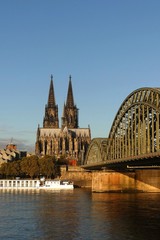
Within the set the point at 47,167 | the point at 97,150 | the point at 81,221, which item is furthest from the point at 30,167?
the point at 81,221

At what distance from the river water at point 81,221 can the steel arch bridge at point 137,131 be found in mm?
8775

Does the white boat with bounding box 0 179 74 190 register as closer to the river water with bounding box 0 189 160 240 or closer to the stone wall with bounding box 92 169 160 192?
the stone wall with bounding box 92 169 160 192

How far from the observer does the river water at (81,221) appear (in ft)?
162

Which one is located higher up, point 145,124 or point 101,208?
point 145,124

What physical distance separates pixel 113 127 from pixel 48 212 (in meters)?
46.2

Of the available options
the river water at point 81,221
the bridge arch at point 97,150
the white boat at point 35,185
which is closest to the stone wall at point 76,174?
the bridge arch at point 97,150

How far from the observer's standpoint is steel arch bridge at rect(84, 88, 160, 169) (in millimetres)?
74688

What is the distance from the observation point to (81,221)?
58.9 m

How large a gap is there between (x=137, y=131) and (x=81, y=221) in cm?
3647

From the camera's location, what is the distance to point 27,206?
78.1 m

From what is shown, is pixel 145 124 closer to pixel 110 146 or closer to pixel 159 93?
pixel 159 93

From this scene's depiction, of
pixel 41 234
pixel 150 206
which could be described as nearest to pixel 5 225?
pixel 41 234

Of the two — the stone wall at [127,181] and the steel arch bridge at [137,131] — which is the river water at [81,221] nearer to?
the steel arch bridge at [137,131]

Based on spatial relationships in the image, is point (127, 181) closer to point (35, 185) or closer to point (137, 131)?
point (137, 131)
